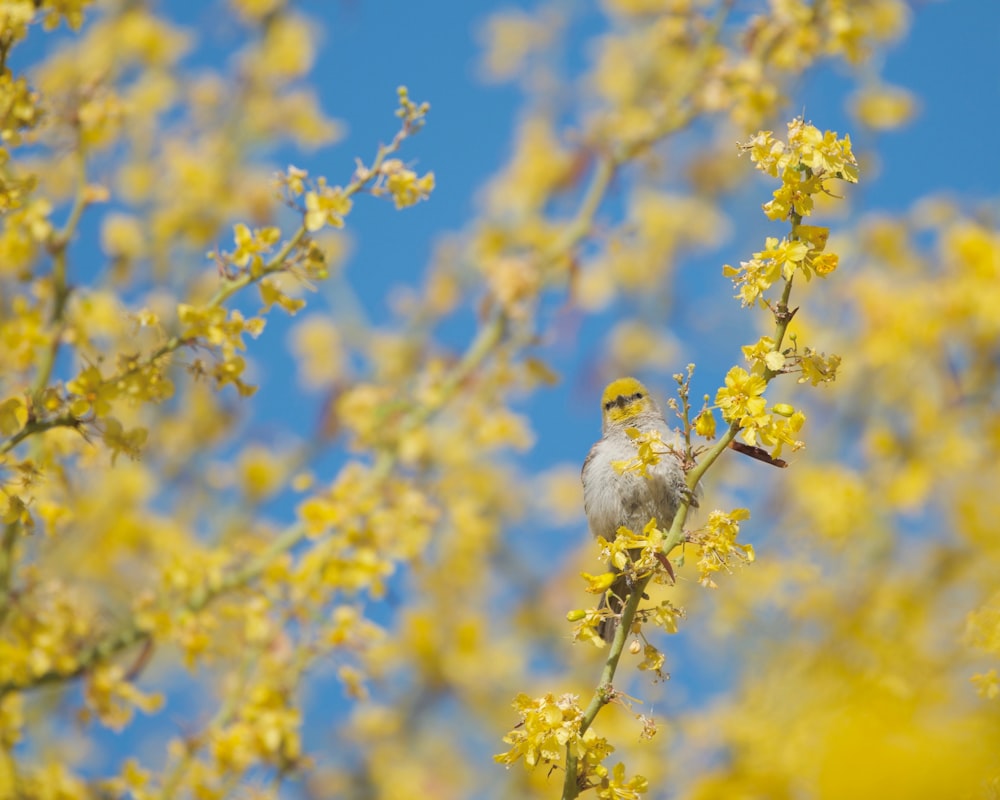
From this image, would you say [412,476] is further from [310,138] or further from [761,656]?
[310,138]

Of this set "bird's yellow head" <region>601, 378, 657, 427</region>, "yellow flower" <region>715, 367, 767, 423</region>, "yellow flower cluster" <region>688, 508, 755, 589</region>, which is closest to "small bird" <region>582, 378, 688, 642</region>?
"bird's yellow head" <region>601, 378, 657, 427</region>

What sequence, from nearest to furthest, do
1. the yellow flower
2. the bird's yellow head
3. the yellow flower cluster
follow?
1. the yellow flower
2. the yellow flower cluster
3. the bird's yellow head

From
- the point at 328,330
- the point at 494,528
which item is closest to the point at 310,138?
the point at 328,330

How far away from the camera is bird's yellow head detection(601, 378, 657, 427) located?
5188mm

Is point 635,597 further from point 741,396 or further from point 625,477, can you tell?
point 625,477

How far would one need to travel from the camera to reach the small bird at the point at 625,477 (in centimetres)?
444

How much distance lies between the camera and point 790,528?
7.35m

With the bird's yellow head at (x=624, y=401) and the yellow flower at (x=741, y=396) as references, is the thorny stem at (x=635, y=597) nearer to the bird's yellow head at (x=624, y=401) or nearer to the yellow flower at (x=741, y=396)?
the yellow flower at (x=741, y=396)

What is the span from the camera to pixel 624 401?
17.2ft

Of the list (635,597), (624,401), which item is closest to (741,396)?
(635,597)

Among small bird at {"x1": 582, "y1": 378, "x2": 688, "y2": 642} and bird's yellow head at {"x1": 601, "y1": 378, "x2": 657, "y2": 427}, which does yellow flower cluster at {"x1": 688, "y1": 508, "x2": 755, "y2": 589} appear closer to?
small bird at {"x1": 582, "y1": 378, "x2": 688, "y2": 642}

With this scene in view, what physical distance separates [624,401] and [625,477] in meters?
0.63

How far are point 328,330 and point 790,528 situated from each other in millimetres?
4390

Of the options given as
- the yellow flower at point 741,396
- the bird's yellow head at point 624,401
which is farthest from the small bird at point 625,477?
the yellow flower at point 741,396
